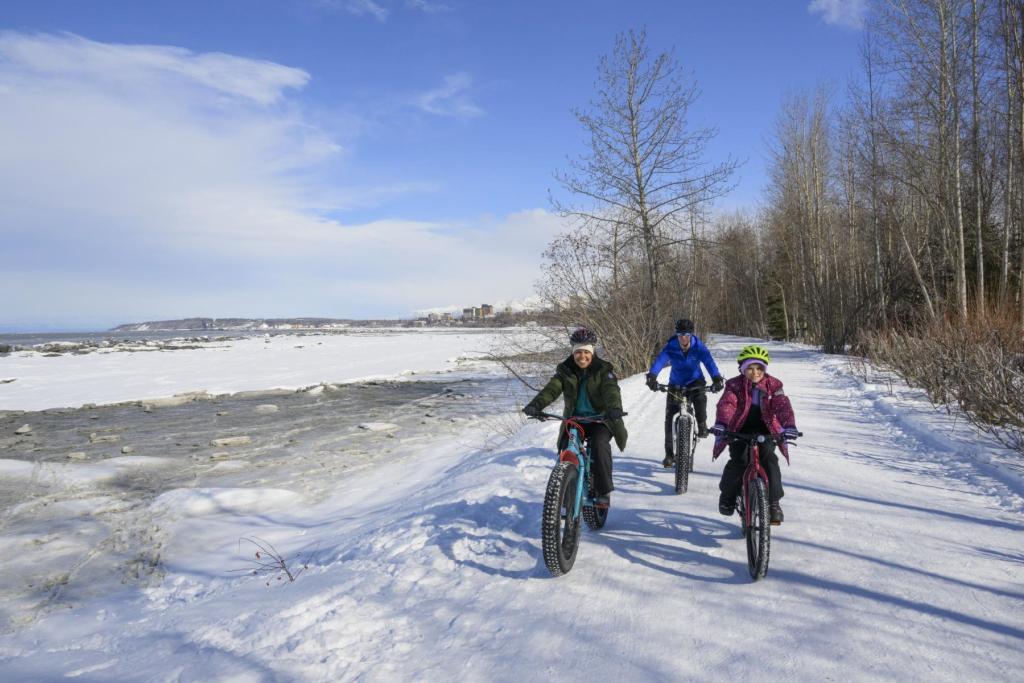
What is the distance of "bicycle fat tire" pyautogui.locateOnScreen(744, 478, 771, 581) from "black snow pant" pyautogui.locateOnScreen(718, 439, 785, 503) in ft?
1.10

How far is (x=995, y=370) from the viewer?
331 inches

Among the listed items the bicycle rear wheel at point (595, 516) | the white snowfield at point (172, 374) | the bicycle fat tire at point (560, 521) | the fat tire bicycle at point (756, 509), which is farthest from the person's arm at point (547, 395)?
the white snowfield at point (172, 374)

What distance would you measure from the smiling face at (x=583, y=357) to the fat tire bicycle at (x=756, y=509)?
1.26m

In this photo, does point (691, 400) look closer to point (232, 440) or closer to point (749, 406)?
point (749, 406)

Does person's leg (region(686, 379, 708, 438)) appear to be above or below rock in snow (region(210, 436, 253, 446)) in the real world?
above

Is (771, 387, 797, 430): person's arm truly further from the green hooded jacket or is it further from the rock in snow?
the rock in snow

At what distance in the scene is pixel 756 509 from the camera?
421cm

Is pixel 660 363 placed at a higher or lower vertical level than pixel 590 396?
higher

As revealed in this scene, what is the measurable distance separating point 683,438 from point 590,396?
2.17 meters

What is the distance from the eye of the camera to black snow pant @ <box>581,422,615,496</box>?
191 inches

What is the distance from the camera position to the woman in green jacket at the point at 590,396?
4785 millimetres

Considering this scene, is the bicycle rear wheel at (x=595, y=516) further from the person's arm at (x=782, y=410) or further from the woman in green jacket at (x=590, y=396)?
the person's arm at (x=782, y=410)

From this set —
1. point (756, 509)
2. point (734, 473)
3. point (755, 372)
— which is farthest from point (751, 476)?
point (755, 372)

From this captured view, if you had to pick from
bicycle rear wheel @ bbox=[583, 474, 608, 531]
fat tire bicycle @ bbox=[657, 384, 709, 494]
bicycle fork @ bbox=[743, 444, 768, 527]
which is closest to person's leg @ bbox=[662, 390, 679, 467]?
fat tire bicycle @ bbox=[657, 384, 709, 494]
